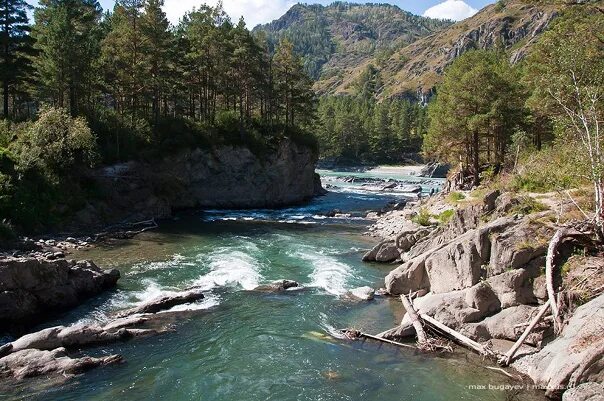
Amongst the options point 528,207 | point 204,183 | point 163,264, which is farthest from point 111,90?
point 528,207

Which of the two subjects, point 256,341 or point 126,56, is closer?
point 256,341

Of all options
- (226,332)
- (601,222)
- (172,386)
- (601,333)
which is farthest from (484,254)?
(172,386)

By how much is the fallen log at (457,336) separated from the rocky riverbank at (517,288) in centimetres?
33

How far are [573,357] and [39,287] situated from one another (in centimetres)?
2064

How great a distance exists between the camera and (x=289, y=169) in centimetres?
6366

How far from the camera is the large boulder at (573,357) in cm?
1274

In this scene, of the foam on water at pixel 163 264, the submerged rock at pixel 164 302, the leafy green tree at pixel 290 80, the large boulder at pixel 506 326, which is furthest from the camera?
the leafy green tree at pixel 290 80

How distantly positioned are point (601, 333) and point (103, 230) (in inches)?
1417

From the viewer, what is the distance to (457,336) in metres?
17.3

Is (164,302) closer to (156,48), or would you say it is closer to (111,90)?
(156,48)

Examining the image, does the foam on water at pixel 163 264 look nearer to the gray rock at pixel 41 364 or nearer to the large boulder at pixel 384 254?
the large boulder at pixel 384 254

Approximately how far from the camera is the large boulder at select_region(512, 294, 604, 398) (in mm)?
12742

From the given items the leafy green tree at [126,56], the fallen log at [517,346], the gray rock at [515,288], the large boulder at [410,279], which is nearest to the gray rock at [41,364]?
the fallen log at [517,346]

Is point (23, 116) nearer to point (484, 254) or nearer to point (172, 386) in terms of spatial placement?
point (172, 386)
